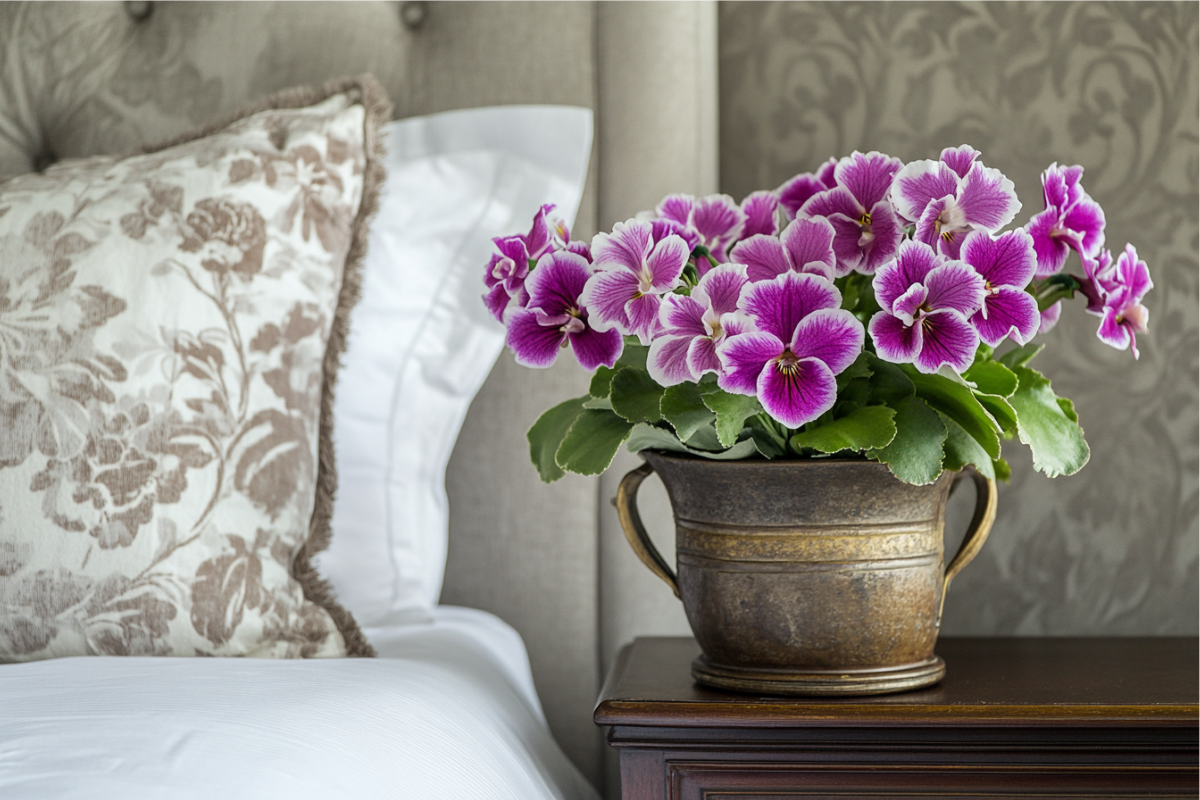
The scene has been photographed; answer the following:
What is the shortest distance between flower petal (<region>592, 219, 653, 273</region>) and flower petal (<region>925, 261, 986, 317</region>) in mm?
184

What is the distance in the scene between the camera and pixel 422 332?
0.95m

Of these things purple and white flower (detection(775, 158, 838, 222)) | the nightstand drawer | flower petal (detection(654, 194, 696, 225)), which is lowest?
the nightstand drawer

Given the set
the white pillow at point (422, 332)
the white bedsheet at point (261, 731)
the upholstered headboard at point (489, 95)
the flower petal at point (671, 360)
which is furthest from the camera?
the upholstered headboard at point (489, 95)

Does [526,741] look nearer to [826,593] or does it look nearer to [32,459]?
[826,593]

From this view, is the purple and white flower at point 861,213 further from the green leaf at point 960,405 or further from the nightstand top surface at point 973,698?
the nightstand top surface at point 973,698

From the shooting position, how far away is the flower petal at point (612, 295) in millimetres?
608

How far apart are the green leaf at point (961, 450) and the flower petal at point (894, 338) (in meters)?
0.09

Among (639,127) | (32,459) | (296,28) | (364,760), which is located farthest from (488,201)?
(364,760)

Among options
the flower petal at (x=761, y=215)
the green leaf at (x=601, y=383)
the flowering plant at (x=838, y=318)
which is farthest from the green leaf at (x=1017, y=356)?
the green leaf at (x=601, y=383)

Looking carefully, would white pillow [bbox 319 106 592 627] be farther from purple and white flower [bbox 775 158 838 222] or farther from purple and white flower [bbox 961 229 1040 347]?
purple and white flower [bbox 961 229 1040 347]

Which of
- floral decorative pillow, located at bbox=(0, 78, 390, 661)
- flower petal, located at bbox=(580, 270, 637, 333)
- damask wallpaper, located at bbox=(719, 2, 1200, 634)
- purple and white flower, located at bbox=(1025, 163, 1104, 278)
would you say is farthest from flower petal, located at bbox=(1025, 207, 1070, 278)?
floral decorative pillow, located at bbox=(0, 78, 390, 661)

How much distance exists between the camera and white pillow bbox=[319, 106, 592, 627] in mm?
925

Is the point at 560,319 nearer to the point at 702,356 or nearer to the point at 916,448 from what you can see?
the point at 702,356

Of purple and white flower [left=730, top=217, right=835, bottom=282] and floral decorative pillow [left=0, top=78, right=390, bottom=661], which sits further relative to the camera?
floral decorative pillow [left=0, top=78, right=390, bottom=661]
